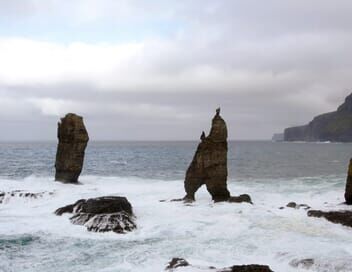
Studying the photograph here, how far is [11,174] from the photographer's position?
5556cm

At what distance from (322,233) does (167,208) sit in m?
10.2

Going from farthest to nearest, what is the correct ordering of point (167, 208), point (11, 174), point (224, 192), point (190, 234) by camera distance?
point (11, 174) → point (224, 192) → point (167, 208) → point (190, 234)

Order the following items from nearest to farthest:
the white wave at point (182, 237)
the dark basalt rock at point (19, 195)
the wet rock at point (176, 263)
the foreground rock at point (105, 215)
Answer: the wet rock at point (176, 263) → the white wave at point (182, 237) → the foreground rock at point (105, 215) → the dark basalt rock at point (19, 195)

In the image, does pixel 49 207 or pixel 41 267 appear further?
pixel 49 207

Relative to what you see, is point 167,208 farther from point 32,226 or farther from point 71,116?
point 71,116

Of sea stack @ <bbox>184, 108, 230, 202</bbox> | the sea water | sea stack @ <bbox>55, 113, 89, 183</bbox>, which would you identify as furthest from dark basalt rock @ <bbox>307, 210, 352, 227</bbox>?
sea stack @ <bbox>55, 113, 89, 183</bbox>

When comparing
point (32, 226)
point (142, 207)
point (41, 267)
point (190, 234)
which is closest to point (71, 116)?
point (142, 207)

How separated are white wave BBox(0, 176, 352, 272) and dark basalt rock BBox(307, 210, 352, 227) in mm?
532

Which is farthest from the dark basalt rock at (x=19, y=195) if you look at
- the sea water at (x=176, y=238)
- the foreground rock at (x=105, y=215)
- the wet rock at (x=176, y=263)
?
the wet rock at (x=176, y=263)

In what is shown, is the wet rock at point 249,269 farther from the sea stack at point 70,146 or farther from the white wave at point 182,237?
the sea stack at point 70,146

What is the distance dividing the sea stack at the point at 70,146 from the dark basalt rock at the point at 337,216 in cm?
2266

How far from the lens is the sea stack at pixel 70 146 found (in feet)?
133

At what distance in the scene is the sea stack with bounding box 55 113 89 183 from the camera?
133 ft

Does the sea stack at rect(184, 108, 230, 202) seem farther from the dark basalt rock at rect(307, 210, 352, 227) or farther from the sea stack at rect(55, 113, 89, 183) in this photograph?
the sea stack at rect(55, 113, 89, 183)
